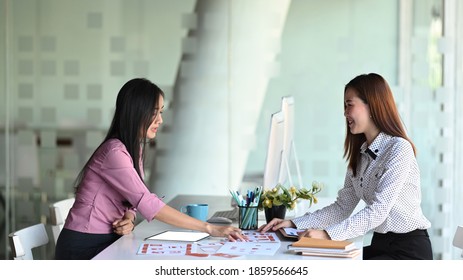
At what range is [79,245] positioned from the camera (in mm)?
2982

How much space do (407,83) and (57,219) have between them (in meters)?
2.89

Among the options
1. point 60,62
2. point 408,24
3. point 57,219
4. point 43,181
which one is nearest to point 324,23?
point 408,24

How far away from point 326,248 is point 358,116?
64cm

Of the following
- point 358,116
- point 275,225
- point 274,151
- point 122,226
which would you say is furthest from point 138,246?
point 358,116

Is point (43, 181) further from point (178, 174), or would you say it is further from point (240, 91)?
point (240, 91)

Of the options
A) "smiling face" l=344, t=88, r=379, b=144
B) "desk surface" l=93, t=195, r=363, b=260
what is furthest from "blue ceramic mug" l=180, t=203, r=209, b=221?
"smiling face" l=344, t=88, r=379, b=144

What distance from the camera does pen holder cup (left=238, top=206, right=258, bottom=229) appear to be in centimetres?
314

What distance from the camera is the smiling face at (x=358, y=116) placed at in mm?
3041

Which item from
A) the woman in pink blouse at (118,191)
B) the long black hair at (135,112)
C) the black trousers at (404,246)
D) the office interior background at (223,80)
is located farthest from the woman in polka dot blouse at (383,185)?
the office interior background at (223,80)

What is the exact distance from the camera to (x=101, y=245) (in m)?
3.01

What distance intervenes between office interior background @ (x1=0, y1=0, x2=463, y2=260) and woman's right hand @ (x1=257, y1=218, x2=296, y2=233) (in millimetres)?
2376

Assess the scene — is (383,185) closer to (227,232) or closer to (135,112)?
(227,232)

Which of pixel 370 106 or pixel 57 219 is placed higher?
pixel 370 106

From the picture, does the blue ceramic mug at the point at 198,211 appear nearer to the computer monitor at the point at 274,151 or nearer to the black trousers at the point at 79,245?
the computer monitor at the point at 274,151
